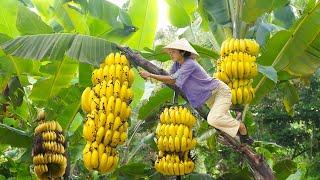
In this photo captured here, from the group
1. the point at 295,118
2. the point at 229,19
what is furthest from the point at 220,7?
the point at 295,118

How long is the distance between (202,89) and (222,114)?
23 cm

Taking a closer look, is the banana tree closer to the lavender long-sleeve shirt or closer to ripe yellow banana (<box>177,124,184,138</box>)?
the lavender long-sleeve shirt

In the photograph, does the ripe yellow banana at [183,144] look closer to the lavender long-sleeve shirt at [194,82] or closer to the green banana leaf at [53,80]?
the lavender long-sleeve shirt at [194,82]

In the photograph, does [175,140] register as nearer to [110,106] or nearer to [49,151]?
[110,106]

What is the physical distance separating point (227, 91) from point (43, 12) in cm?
261

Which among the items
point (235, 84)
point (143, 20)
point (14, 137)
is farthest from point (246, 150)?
point (14, 137)

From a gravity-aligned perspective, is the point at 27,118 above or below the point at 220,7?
below

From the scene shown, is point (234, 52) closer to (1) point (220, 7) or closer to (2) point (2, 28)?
(1) point (220, 7)

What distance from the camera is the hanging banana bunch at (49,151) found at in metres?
3.83

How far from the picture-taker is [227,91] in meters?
3.40

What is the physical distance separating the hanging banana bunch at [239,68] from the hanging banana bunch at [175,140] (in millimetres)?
532

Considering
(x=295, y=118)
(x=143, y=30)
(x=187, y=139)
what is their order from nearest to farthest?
(x=187, y=139)
(x=143, y=30)
(x=295, y=118)

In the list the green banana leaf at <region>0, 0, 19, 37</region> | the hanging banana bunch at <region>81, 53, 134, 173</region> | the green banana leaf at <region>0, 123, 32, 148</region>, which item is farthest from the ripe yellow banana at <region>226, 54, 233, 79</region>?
the green banana leaf at <region>0, 0, 19, 37</region>

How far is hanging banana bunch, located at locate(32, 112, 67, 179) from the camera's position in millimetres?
3830
